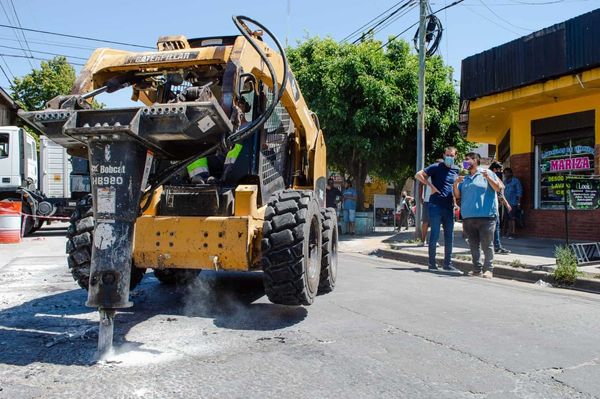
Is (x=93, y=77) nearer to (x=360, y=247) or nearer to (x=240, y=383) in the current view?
(x=240, y=383)

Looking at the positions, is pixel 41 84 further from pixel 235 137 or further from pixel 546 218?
pixel 235 137

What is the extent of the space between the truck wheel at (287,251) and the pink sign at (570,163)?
9707 millimetres

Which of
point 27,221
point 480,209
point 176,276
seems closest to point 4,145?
point 27,221

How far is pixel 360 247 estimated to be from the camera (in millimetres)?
13359

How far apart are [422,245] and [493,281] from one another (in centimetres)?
455

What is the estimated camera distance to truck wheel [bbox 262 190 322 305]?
4.67m

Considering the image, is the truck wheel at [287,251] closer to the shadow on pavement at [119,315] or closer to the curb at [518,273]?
the shadow on pavement at [119,315]

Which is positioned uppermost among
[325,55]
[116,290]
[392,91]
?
[325,55]

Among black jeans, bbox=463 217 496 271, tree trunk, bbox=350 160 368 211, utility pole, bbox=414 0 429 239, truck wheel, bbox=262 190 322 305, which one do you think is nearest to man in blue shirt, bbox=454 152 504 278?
black jeans, bbox=463 217 496 271

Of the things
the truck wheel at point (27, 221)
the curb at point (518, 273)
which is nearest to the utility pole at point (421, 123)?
the curb at point (518, 273)

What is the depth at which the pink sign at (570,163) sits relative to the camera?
12273 mm

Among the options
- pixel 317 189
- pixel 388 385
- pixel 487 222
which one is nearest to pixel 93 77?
pixel 317 189

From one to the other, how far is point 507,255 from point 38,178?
15001mm

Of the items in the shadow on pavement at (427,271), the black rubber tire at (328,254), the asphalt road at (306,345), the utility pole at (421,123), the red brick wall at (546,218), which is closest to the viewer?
the asphalt road at (306,345)
